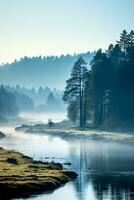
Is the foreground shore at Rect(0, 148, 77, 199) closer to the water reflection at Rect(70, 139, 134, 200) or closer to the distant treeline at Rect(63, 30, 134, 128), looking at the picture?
the water reflection at Rect(70, 139, 134, 200)

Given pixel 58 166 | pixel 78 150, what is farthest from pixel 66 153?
pixel 58 166

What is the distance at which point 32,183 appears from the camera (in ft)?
209

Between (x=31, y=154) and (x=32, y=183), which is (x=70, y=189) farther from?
(x=31, y=154)

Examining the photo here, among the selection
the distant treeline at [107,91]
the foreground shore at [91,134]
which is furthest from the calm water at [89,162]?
the distant treeline at [107,91]

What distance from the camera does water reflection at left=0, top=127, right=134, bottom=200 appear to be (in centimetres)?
6256

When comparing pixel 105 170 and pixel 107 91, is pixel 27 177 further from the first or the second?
pixel 107 91

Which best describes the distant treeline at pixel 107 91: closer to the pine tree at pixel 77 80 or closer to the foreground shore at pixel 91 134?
the pine tree at pixel 77 80

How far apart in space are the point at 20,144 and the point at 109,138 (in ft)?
65.4

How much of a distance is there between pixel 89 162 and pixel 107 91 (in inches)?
2528

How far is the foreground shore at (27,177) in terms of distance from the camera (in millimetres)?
61125

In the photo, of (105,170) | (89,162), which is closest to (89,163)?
(89,162)

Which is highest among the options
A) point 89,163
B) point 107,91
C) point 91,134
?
point 107,91

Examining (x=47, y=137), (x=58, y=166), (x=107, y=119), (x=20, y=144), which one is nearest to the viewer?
(x=58, y=166)

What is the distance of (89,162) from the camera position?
88812 mm
